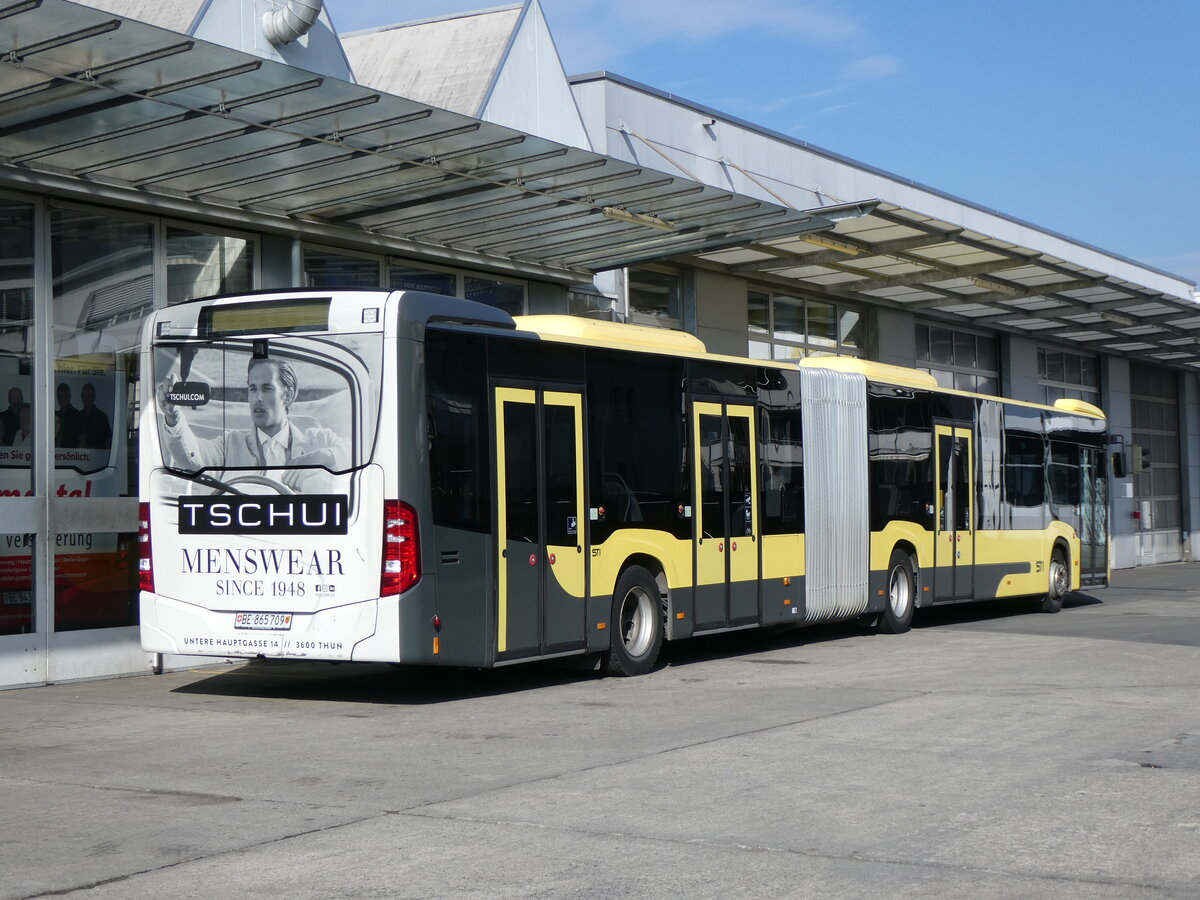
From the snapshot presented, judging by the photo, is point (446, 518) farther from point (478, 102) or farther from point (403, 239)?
point (478, 102)

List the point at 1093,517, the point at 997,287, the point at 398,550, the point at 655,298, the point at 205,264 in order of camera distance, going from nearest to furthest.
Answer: the point at 398,550, the point at 205,264, the point at 655,298, the point at 1093,517, the point at 997,287

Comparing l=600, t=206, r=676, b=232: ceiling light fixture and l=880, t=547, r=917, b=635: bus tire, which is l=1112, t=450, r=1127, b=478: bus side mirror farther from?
l=600, t=206, r=676, b=232: ceiling light fixture

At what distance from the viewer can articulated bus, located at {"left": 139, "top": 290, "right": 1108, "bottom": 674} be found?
1099cm

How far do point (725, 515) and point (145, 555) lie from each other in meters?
5.83

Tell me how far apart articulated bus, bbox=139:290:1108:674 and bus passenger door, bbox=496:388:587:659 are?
0.02 metres

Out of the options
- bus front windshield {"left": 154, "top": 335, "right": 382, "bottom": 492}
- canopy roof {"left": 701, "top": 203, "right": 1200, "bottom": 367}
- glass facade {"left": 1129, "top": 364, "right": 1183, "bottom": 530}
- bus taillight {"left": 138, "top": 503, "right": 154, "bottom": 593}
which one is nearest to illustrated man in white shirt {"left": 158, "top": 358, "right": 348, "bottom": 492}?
bus front windshield {"left": 154, "top": 335, "right": 382, "bottom": 492}

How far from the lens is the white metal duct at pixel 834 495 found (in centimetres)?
1661

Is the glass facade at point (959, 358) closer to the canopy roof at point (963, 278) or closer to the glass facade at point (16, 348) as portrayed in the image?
the canopy roof at point (963, 278)

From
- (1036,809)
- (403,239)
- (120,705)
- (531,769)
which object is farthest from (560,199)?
(1036,809)

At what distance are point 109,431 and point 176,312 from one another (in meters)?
2.72

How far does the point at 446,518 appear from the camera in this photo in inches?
441

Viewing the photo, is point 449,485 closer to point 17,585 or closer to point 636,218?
point 17,585

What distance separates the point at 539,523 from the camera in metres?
12.2

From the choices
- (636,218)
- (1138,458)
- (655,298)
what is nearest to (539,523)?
(636,218)
